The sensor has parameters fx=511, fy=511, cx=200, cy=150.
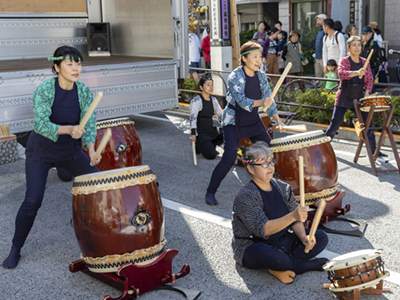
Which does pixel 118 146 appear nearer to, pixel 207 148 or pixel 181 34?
pixel 207 148

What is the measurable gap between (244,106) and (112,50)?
5207 mm

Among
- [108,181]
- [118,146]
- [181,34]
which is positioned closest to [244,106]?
[118,146]

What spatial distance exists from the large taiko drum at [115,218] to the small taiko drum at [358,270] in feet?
4.07

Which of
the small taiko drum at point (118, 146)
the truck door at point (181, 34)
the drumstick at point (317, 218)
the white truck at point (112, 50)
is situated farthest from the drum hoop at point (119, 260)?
the truck door at point (181, 34)

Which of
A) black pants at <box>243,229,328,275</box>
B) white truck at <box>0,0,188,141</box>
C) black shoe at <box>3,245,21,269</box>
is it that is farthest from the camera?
white truck at <box>0,0,188,141</box>

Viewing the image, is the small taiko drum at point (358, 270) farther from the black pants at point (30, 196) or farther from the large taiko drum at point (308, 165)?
the black pants at point (30, 196)

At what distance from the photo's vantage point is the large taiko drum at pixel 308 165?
4.48 meters

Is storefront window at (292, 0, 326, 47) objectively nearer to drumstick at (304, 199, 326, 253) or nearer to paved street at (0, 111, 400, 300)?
paved street at (0, 111, 400, 300)

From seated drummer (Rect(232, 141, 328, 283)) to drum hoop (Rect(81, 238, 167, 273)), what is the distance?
0.63 metres

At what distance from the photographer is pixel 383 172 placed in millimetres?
6035

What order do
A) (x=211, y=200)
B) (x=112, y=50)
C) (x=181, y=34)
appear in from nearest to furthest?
(x=211, y=200) < (x=181, y=34) < (x=112, y=50)

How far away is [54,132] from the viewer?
3.69 metres

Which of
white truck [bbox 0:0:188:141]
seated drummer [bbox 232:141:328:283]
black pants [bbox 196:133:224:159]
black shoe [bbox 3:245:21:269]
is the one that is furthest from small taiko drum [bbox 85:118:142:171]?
seated drummer [bbox 232:141:328:283]

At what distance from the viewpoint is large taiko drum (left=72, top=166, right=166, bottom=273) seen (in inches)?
134
